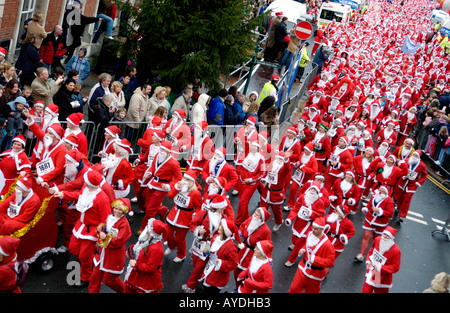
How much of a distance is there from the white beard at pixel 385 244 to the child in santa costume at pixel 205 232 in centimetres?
249

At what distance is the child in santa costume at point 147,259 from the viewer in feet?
23.9

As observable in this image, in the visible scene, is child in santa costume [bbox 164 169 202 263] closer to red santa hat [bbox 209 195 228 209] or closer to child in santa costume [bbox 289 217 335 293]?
red santa hat [bbox 209 195 228 209]

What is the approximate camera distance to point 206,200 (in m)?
8.74

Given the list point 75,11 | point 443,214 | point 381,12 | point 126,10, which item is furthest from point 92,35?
point 381,12

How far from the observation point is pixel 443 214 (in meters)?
14.8

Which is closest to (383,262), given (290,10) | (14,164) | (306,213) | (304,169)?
(306,213)

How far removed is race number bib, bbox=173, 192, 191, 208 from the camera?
8.84m

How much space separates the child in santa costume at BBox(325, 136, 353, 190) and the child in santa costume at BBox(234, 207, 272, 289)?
14.8 feet

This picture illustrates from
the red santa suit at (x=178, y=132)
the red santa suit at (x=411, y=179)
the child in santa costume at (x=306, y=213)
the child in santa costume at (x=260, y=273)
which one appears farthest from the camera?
the red santa suit at (x=411, y=179)

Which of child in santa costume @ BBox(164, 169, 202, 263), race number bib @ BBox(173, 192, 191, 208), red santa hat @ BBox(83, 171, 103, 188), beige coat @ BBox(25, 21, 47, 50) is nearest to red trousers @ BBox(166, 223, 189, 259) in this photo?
child in santa costume @ BBox(164, 169, 202, 263)

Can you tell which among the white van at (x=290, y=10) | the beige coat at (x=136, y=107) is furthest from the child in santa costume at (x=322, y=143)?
the white van at (x=290, y=10)

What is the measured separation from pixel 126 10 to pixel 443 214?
984 centimetres

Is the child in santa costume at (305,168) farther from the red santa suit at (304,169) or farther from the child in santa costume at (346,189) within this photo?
the child in santa costume at (346,189)
